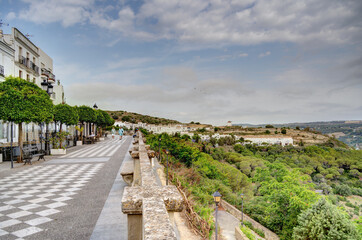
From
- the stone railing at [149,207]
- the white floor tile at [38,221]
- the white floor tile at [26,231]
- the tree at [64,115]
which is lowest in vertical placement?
the white floor tile at [38,221]

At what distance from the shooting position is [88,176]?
729cm

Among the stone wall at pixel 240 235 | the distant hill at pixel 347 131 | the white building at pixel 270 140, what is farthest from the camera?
the distant hill at pixel 347 131

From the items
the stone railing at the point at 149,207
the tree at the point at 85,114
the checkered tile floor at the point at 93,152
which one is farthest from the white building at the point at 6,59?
the stone railing at the point at 149,207

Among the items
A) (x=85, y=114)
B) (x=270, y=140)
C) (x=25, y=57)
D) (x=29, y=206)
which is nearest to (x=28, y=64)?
(x=25, y=57)

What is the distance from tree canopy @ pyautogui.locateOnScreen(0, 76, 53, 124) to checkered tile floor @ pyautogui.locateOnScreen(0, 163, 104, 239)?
300 cm

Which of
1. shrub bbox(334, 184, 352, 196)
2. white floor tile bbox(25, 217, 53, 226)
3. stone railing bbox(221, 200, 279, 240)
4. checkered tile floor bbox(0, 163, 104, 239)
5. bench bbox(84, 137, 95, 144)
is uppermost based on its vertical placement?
bench bbox(84, 137, 95, 144)

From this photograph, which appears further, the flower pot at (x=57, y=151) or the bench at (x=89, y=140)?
the bench at (x=89, y=140)

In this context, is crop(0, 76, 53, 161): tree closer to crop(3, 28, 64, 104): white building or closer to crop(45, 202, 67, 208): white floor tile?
crop(3, 28, 64, 104): white building

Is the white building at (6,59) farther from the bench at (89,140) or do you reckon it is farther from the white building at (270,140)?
the white building at (270,140)

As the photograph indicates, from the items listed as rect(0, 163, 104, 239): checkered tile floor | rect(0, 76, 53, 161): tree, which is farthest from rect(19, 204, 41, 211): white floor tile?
rect(0, 76, 53, 161): tree

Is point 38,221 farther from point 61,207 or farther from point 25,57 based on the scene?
point 25,57

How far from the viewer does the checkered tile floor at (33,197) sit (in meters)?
3.45

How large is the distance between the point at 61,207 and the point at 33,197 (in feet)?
4.04

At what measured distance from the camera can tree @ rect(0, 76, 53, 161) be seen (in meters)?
9.53
